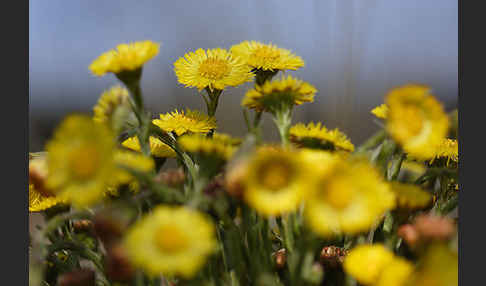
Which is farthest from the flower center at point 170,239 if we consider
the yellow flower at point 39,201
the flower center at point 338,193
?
the yellow flower at point 39,201

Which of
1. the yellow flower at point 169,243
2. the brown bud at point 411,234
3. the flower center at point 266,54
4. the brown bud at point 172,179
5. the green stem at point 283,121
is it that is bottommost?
the brown bud at point 411,234

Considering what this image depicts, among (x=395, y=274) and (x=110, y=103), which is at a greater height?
(x=110, y=103)

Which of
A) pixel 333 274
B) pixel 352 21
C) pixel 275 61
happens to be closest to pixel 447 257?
pixel 333 274

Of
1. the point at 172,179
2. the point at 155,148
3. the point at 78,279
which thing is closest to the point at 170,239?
the point at 172,179

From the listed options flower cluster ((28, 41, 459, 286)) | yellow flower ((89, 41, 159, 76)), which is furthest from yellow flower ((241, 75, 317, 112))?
yellow flower ((89, 41, 159, 76))

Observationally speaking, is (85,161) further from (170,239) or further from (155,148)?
(155,148)

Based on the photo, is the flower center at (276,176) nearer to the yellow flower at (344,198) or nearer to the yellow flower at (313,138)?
the yellow flower at (344,198)
